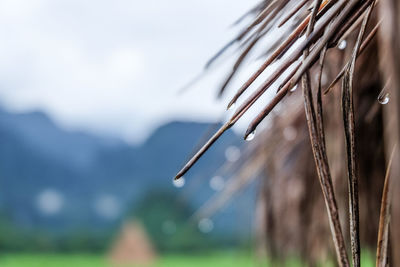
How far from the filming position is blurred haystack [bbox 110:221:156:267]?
4.92 meters

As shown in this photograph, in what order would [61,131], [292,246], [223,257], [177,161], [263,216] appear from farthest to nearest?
1. [61,131]
2. [177,161]
3. [223,257]
4. [292,246]
5. [263,216]

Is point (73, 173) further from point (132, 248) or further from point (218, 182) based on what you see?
point (218, 182)

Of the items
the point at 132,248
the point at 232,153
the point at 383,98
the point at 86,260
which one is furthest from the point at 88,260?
the point at 383,98

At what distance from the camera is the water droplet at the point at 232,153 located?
2.50 ft

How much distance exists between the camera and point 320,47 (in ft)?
0.71

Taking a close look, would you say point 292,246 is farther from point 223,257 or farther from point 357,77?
point 223,257

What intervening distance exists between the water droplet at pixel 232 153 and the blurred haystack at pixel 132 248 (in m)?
4.05

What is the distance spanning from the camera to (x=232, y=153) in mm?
807

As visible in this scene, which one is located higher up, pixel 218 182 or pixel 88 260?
pixel 88 260

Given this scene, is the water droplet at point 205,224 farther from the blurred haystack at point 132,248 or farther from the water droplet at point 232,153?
the blurred haystack at point 132,248

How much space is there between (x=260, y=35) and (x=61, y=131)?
5.69m

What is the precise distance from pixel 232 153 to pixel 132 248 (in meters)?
4.62

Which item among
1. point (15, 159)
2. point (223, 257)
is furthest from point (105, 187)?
point (223, 257)

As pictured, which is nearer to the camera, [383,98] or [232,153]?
[383,98]
